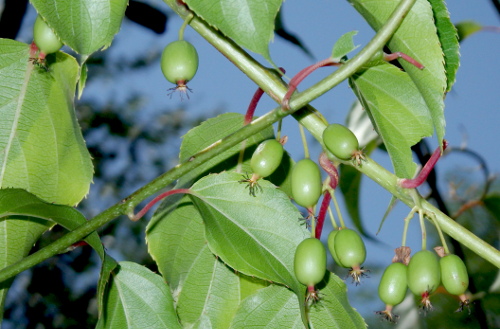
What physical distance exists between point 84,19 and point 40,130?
0.22 meters

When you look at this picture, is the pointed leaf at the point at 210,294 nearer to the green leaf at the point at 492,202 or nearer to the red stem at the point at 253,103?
the red stem at the point at 253,103

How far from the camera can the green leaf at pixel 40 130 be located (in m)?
0.68

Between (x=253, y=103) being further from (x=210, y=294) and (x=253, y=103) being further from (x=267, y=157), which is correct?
(x=210, y=294)

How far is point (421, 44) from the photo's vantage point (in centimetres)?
52

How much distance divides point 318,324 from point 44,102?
38 centimetres

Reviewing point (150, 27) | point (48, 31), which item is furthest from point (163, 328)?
point (150, 27)

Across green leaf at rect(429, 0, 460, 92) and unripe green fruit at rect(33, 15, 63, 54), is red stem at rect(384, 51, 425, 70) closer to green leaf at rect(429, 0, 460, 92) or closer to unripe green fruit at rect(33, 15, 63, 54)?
green leaf at rect(429, 0, 460, 92)

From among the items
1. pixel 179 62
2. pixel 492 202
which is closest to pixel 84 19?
pixel 179 62

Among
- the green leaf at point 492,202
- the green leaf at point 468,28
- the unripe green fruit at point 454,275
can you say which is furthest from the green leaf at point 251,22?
the green leaf at point 492,202

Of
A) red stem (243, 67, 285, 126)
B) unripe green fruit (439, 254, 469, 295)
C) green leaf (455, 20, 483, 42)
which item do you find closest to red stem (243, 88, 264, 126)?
red stem (243, 67, 285, 126)

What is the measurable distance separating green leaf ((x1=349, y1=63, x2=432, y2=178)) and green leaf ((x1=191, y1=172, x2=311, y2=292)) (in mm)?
108

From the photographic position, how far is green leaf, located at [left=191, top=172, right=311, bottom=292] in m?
0.55

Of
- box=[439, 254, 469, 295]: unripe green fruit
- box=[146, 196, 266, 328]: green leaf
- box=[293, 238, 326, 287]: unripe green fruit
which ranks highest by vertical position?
box=[439, 254, 469, 295]: unripe green fruit

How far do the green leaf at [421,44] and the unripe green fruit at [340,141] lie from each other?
7 cm
